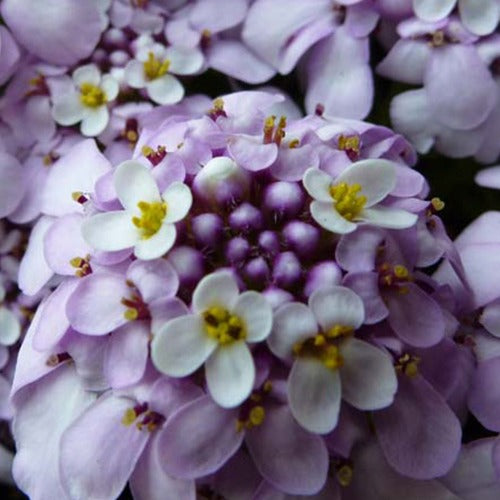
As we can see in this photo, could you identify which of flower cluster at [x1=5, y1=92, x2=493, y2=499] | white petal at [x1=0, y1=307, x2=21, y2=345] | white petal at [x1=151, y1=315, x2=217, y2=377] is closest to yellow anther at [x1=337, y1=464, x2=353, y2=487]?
flower cluster at [x1=5, y1=92, x2=493, y2=499]

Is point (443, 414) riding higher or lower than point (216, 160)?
lower

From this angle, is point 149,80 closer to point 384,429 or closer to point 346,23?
point 346,23

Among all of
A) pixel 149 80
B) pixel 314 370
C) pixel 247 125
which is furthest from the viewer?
pixel 149 80

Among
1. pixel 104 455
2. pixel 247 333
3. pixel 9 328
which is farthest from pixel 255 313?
pixel 9 328

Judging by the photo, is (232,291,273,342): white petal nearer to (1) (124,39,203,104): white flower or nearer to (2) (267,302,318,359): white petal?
(2) (267,302,318,359): white petal

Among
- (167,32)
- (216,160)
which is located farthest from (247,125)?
(167,32)

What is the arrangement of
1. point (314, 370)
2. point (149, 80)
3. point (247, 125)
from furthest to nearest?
1. point (149, 80)
2. point (247, 125)
3. point (314, 370)

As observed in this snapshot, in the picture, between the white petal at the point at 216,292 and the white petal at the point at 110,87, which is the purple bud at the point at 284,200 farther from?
the white petal at the point at 110,87
